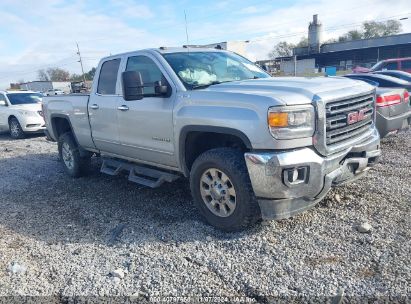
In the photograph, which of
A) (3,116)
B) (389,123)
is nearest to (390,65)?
(389,123)

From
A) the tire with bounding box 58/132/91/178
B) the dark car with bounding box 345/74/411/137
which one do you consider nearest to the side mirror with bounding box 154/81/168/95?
the tire with bounding box 58/132/91/178

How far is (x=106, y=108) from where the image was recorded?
536 centimetres

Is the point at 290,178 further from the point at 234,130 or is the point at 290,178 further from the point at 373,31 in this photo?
the point at 373,31

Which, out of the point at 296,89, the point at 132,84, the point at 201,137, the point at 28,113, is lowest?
the point at 28,113

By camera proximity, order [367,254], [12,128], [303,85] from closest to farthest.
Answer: [367,254], [303,85], [12,128]

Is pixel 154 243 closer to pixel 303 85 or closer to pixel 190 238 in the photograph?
pixel 190 238

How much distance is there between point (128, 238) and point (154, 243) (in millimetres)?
350

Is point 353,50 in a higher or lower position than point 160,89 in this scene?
lower

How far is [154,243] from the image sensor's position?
12.8 feet

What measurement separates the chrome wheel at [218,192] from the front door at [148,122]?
60 centimetres

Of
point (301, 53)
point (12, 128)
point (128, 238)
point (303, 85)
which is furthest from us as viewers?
point (301, 53)

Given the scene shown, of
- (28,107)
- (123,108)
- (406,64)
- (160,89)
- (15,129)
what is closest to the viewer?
(160,89)

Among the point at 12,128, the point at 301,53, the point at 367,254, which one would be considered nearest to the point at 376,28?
the point at 301,53

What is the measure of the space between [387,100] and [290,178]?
176 inches
